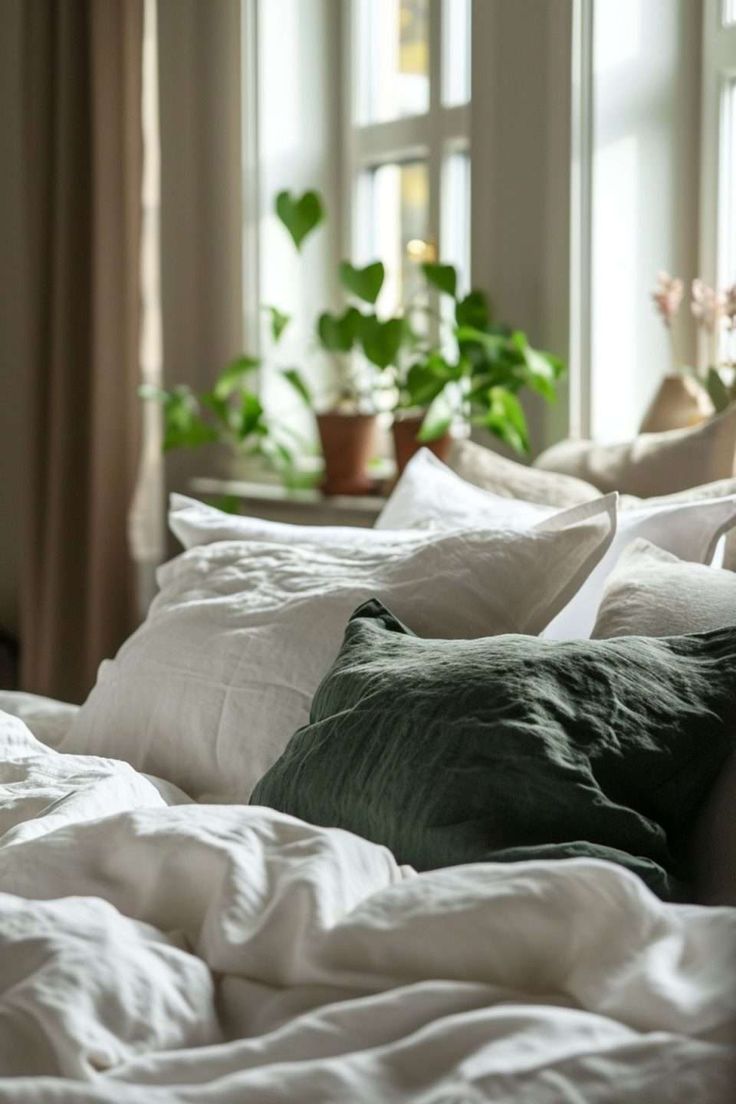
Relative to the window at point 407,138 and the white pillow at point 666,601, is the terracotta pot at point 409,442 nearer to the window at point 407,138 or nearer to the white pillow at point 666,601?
the window at point 407,138

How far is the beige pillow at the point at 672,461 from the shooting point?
2078mm

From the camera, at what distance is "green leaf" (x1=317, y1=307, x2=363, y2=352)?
2.98 meters

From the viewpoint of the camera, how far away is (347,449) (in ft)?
10.4

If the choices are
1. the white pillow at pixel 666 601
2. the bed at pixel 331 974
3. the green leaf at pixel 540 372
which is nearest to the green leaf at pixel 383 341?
the green leaf at pixel 540 372

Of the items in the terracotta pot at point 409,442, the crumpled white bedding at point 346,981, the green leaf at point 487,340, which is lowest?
the crumpled white bedding at point 346,981

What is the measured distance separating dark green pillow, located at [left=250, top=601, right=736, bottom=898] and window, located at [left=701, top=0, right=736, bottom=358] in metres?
1.67

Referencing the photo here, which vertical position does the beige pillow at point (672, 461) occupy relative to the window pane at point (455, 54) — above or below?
below

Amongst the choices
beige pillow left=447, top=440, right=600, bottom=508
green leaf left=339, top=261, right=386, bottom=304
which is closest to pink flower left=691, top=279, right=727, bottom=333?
beige pillow left=447, top=440, right=600, bottom=508

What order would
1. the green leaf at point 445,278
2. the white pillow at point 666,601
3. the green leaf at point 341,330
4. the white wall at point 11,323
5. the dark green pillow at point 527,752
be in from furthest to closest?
the white wall at point 11,323 < the green leaf at point 341,330 < the green leaf at point 445,278 < the white pillow at point 666,601 < the dark green pillow at point 527,752

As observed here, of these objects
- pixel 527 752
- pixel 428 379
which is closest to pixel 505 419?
pixel 428 379

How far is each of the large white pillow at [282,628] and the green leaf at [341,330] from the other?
53.5 inches

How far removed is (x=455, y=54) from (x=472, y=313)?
29.4 inches

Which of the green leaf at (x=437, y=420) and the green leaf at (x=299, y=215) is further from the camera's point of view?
the green leaf at (x=299, y=215)

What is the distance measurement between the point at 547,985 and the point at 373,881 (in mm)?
159
